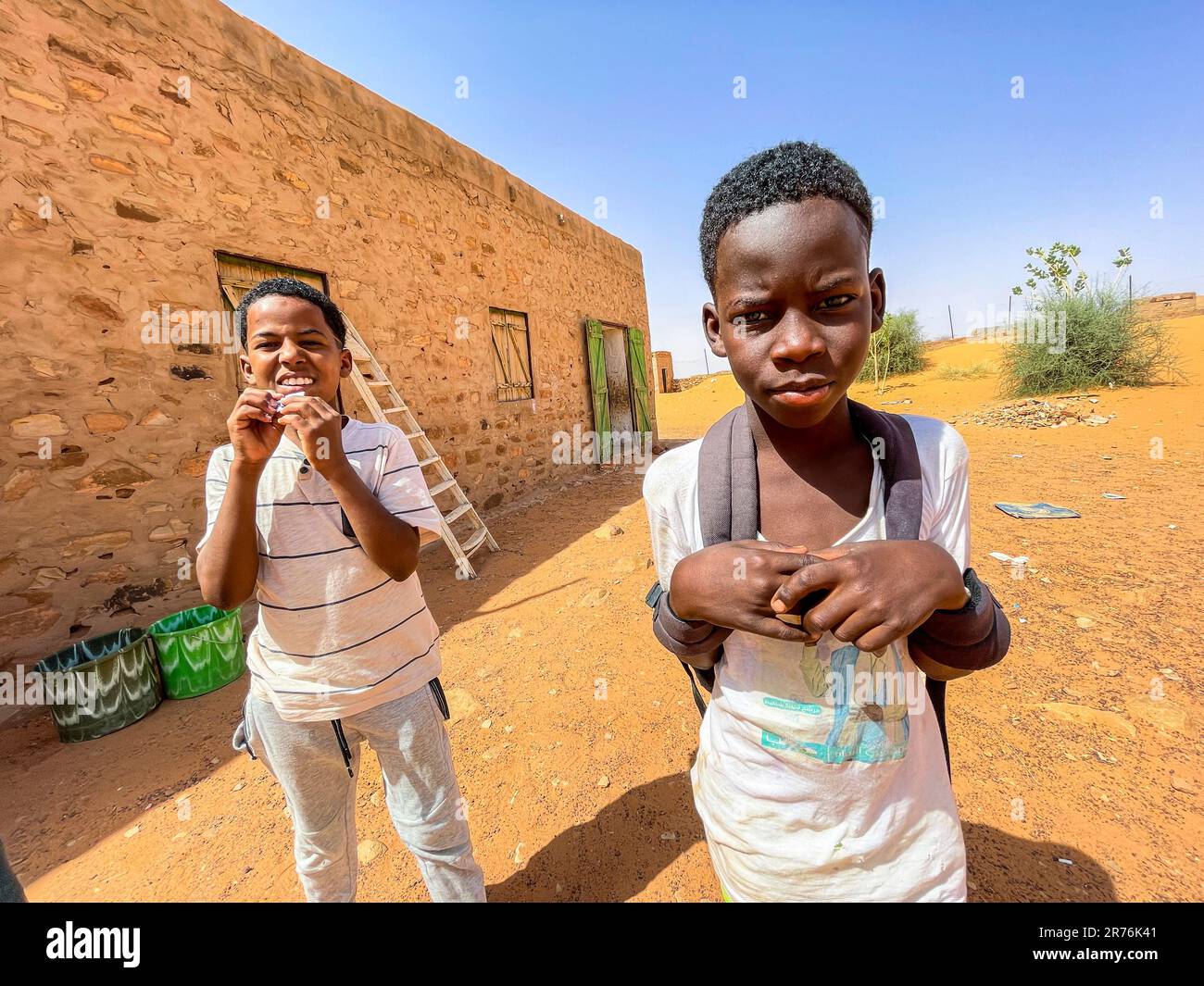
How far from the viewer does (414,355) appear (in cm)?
531

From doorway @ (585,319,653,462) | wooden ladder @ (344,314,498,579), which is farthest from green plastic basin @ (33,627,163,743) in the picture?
doorway @ (585,319,653,462)

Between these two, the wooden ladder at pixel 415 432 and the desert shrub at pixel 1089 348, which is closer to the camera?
the wooden ladder at pixel 415 432

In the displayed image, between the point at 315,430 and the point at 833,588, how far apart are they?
43.8 inches

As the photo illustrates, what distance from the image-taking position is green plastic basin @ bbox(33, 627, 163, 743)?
2.73 meters

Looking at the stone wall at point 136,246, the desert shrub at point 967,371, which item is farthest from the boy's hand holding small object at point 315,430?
the desert shrub at point 967,371

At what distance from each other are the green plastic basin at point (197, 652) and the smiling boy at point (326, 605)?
6.89 ft

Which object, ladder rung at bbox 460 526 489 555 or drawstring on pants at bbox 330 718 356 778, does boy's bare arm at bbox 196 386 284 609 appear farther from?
ladder rung at bbox 460 526 489 555

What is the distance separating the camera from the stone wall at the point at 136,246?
115 inches

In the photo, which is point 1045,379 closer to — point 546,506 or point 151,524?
point 546,506

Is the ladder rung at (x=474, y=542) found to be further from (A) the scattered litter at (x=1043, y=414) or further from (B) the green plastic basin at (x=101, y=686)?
(A) the scattered litter at (x=1043, y=414)

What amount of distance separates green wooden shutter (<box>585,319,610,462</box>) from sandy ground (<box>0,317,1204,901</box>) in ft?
17.6

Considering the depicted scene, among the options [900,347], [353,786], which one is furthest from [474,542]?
[900,347]

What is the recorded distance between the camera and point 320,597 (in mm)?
1303

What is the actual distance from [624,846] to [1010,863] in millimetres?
1320
